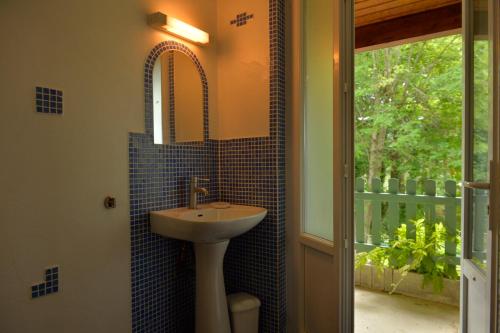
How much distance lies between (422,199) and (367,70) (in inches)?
92.7

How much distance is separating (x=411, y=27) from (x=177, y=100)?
215 cm

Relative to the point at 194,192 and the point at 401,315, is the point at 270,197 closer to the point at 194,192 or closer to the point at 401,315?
the point at 194,192

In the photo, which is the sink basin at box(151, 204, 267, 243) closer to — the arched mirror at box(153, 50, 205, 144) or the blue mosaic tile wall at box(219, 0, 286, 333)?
the blue mosaic tile wall at box(219, 0, 286, 333)

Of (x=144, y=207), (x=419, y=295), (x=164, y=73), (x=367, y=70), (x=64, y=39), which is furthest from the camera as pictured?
(x=367, y=70)

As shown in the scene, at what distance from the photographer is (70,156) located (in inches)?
56.3

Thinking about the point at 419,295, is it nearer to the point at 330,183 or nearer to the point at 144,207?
the point at 330,183

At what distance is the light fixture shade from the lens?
1.76m

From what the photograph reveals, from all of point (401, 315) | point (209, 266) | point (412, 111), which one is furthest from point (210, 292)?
point (412, 111)

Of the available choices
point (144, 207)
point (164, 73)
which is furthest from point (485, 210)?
point (164, 73)

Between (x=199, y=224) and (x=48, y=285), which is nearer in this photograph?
(x=48, y=285)

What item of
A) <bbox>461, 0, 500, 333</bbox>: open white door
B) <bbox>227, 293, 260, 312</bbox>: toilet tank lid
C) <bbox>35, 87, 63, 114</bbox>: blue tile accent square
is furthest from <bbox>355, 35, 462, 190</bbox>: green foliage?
<bbox>35, 87, 63, 114</bbox>: blue tile accent square

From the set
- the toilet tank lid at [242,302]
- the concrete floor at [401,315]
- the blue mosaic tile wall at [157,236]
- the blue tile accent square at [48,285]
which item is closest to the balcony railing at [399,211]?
the concrete floor at [401,315]

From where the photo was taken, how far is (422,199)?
2988 mm

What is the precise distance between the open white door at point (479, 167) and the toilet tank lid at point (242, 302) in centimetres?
111
